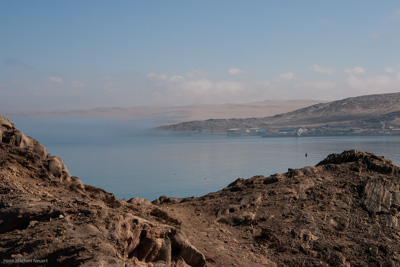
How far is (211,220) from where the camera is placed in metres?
14.3

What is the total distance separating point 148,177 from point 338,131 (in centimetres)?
13370

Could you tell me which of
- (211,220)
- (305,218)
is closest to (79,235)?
(211,220)

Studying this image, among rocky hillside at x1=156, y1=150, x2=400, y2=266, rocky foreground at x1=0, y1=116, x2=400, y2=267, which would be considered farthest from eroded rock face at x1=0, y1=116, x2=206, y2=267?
rocky hillside at x1=156, y1=150, x2=400, y2=266

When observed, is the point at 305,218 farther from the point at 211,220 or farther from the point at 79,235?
the point at 79,235

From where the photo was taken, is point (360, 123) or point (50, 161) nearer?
point (50, 161)

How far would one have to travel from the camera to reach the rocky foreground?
729 centimetres

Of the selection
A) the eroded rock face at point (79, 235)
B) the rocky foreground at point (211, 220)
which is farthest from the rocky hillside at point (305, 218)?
the eroded rock face at point (79, 235)

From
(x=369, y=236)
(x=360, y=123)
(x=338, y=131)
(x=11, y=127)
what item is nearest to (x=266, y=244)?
(x=369, y=236)

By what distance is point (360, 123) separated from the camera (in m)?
185

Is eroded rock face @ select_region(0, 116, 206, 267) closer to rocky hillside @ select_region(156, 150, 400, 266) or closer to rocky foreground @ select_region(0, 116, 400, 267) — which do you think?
rocky foreground @ select_region(0, 116, 400, 267)

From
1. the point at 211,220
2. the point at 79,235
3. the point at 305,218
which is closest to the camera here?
the point at 79,235

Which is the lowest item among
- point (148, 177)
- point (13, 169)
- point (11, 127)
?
point (148, 177)

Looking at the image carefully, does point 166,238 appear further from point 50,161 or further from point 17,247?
point 50,161

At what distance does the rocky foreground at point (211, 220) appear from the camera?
23.9 feet
